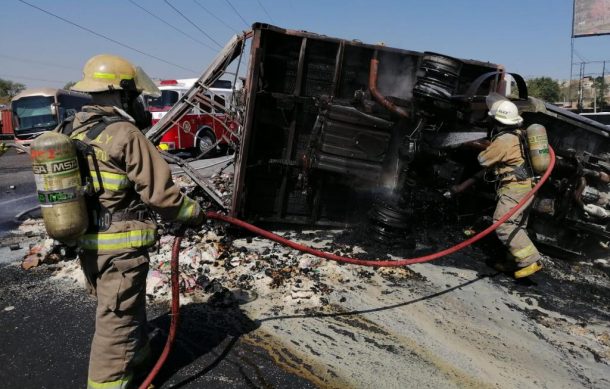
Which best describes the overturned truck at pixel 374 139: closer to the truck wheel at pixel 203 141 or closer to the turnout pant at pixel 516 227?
the turnout pant at pixel 516 227

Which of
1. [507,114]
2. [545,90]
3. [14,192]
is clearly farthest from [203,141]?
[545,90]

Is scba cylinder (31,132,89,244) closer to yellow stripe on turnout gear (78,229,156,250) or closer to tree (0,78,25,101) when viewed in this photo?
yellow stripe on turnout gear (78,229,156,250)

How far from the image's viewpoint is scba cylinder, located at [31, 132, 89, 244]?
2062 millimetres

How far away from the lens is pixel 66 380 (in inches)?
105

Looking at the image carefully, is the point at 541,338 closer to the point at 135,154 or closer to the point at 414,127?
the point at 414,127

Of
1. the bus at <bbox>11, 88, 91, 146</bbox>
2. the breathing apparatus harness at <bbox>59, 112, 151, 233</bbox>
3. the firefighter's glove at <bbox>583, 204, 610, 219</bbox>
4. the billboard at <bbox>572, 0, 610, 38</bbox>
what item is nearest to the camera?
the breathing apparatus harness at <bbox>59, 112, 151, 233</bbox>

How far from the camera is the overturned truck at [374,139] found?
14.7 ft

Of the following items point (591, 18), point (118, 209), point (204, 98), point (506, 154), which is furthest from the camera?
point (591, 18)

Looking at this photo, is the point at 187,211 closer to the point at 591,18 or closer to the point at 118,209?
the point at 118,209

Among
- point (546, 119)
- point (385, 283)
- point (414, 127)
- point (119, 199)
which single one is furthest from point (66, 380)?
point (546, 119)

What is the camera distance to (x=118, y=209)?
7.71 ft

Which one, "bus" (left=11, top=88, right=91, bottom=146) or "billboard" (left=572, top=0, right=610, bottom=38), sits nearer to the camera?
"bus" (left=11, top=88, right=91, bottom=146)

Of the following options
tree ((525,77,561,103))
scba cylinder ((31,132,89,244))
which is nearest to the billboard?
tree ((525,77,561,103))

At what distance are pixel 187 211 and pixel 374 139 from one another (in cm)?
257
